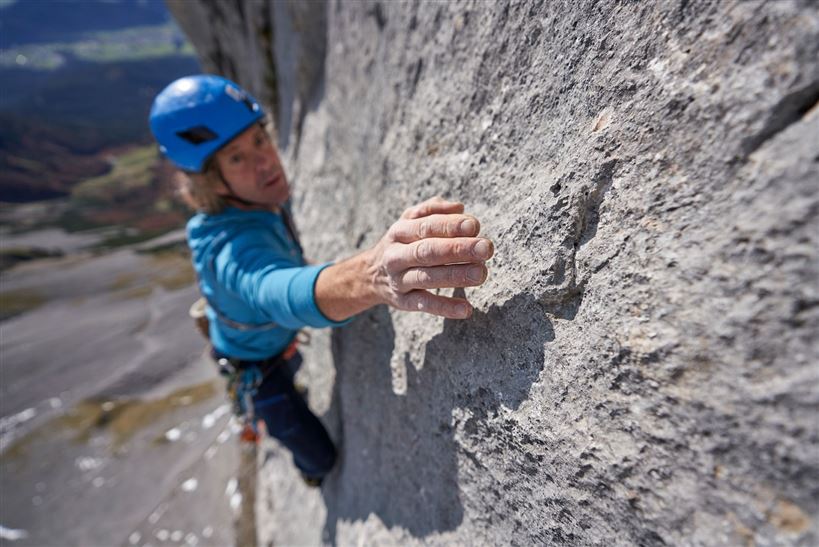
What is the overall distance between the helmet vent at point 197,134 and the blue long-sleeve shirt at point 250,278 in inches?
18.8

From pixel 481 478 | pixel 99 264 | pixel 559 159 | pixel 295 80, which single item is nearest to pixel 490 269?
pixel 559 159

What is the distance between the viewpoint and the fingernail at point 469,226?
1207mm

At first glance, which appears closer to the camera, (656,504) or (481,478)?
(656,504)

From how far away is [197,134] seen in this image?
2.51 metres

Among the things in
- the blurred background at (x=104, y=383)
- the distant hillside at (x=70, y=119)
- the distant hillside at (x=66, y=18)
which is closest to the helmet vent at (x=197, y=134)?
the blurred background at (x=104, y=383)

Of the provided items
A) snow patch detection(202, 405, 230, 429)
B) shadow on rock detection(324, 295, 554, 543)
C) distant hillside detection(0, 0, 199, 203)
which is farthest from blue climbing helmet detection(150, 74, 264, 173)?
distant hillside detection(0, 0, 199, 203)

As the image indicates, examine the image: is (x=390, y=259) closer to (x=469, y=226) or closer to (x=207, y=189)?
(x=469, y=226)

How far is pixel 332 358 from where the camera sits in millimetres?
3059

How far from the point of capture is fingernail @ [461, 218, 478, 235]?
1207 mm

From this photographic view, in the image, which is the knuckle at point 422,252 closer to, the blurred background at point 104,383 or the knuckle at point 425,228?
the knuckle at point 425,228

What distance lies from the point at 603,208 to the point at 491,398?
2.46 feet

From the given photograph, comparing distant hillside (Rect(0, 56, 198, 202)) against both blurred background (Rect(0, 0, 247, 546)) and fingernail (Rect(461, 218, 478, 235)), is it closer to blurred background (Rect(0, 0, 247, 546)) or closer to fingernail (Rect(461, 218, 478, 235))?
blurred background (Rect(0, 0, 247, 546))

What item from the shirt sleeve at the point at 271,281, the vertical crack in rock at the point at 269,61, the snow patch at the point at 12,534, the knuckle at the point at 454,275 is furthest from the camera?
the snow patch at the point at 12,534

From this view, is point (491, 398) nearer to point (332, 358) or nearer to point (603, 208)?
point (603, 208)
